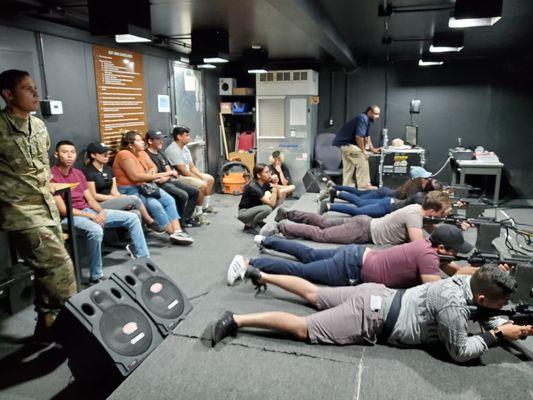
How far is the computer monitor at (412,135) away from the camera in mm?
6675

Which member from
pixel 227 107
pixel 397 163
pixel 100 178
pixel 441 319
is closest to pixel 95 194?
pixel 100 178

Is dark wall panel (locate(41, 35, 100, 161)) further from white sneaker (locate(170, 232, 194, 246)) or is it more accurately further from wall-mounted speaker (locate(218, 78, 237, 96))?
wall-mounted speaker (locate(218, 78, 237, 96))

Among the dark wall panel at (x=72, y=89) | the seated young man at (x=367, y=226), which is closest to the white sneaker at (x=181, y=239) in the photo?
the seated young man at (x=367, y=226)

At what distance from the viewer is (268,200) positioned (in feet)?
15.8

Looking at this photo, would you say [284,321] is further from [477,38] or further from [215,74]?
[215,74]

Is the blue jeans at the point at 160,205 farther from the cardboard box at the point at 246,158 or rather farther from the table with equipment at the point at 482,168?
the table with equipment at the point at 482,168

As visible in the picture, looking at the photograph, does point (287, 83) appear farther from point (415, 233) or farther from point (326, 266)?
point (326, 266)

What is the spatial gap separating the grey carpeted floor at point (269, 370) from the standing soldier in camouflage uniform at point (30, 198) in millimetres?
441

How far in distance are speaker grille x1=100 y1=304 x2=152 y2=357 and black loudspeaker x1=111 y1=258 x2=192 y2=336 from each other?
3.6 inches

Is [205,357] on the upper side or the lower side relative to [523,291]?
lower

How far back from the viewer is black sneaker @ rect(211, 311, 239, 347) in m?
2.24

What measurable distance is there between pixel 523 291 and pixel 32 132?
3.15 meters

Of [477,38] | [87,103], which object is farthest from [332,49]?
[87,103]

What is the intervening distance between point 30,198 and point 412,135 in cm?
583
